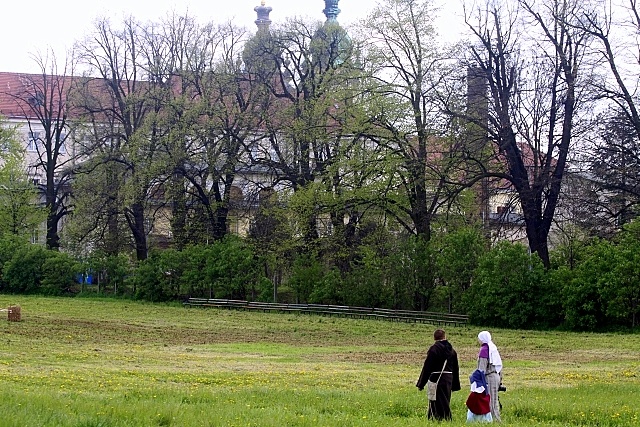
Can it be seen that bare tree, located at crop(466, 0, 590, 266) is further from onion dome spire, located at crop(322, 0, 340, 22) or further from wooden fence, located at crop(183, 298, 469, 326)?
onion dome spire, located at crop(322, 0, 340, 22)

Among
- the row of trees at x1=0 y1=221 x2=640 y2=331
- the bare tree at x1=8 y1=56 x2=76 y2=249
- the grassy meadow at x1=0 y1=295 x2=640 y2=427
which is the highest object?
the bare tree at x1=8 y1=56 x2=76 y2=249

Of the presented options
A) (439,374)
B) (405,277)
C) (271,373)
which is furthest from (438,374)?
(405,277)

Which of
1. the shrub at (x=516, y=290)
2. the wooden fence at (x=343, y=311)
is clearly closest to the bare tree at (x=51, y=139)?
the wooden fence at (x=343, y=311)

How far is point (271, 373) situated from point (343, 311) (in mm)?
27719

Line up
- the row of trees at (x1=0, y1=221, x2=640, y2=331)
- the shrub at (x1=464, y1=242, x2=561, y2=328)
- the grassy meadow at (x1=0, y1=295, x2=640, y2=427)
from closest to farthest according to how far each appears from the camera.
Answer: the grassy meadow at (x1=0, y1=295, x2=640, y2=427), the row of trees at (x1=0, y1=221, x2=640, y2=331), the shrub at (x1=464, y1=242, x2=561, y2=328)

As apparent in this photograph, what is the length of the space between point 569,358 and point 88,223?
3906 cm

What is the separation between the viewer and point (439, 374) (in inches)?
533

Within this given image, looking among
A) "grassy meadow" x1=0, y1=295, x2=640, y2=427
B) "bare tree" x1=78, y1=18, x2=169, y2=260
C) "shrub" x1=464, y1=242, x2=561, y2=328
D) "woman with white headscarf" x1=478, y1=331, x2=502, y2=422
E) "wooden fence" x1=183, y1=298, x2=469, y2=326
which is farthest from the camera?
"bare tree" x1=78, y1=18, x2=169, y2=260

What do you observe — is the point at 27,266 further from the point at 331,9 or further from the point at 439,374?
the point at 439,374

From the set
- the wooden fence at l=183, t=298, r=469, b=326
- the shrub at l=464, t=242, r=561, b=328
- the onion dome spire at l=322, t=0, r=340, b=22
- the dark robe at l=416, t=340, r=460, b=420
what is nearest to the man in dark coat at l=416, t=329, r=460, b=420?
the dark robe at l=416, t=340, r=460, b=420

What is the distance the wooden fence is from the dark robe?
2914 cm

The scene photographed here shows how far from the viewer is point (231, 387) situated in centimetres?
1753

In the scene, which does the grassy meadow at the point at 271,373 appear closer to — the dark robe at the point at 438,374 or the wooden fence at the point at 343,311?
the dark robe at the point at 438,374

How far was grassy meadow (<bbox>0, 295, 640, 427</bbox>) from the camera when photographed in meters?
12.5
